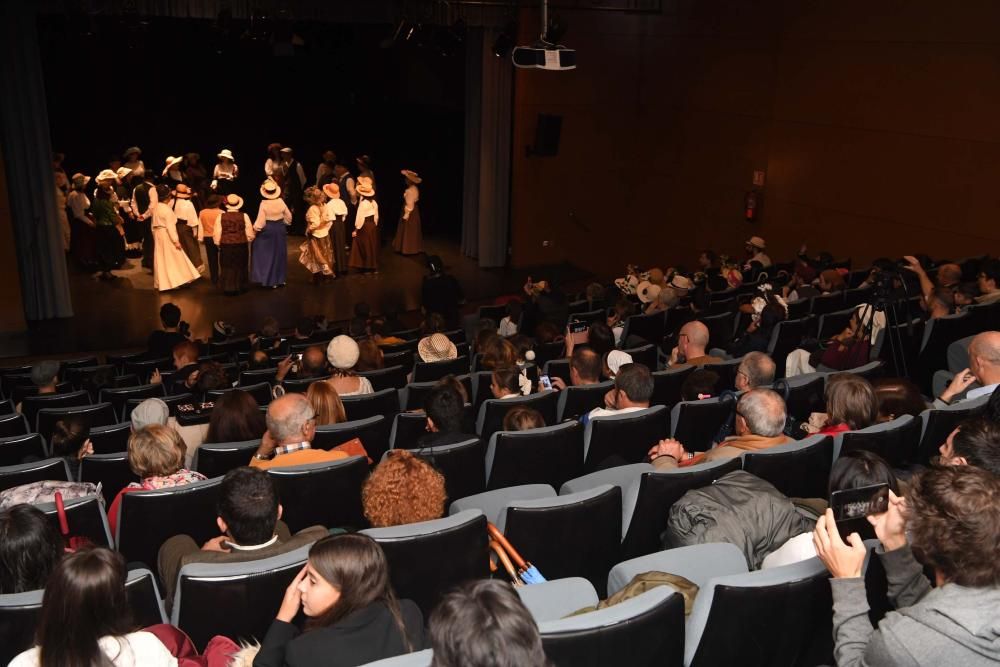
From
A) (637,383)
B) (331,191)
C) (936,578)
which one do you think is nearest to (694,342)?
(637,383)

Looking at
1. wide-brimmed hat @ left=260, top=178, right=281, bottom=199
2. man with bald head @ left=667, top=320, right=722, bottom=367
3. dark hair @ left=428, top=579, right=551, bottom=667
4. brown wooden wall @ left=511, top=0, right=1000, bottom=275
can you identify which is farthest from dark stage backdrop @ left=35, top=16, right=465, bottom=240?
dark hair @ left=428, top=579, right=551, bottom=667

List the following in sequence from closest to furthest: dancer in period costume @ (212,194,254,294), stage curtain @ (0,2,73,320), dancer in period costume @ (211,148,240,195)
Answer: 1. stage curtain @ (0,2,73,320)
2. dancer in period costume @ (212,194,254,294)
3. dancer in period costume @ (211,148,240,195)

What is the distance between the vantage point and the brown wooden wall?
1059 cm

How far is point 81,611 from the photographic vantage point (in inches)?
89.7

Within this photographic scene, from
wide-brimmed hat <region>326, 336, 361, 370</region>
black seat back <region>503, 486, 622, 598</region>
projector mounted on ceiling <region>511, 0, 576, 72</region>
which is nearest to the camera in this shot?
black seat back <region>503, 486, 622, 598</region>

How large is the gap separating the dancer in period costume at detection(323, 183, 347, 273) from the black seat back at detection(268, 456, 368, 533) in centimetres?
969

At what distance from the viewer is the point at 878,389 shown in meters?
4.73

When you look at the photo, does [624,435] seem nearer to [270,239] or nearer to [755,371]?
[755,371]

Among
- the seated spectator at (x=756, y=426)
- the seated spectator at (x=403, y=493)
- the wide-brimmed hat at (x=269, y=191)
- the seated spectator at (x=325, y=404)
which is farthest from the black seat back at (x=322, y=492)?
the wide-brimmed hat at (x=269, y=191)

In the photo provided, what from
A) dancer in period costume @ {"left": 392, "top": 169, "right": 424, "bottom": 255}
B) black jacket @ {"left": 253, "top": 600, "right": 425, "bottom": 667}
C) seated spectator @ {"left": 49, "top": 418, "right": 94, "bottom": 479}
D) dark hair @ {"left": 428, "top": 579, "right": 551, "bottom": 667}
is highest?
dark hair @ {"left": 428, "top": 579, "right": 551, "bottom": 667}

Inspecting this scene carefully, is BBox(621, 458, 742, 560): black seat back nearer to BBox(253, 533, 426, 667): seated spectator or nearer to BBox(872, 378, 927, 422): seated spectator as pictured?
BBox(872, 378, 927, 422): seated spectator

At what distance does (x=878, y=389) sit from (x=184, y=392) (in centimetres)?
478

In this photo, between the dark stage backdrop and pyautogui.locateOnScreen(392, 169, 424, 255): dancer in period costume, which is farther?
the dark stage backdrop

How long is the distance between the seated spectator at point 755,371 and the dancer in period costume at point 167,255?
9.40m
